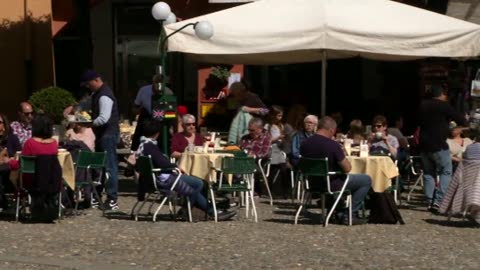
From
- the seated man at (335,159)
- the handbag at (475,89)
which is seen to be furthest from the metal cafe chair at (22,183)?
the handbag at (475,89)

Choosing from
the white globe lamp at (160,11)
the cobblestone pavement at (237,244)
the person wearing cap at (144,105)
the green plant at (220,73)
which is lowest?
the cobblestone pavement at (237,244)

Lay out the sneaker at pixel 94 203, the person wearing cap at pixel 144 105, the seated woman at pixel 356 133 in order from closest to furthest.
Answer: the sneaker at pixel 94 203, the seated woman at pixel 356 133, the person wearing cap at pixel 144 105

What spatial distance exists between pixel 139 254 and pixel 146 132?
3047 mm

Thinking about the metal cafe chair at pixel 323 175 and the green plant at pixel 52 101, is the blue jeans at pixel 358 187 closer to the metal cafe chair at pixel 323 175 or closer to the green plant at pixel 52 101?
the metal cafe chair at pixel 323 175

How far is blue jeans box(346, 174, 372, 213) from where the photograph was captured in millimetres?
13023

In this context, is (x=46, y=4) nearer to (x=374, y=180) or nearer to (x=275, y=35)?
(x=275, y=35)

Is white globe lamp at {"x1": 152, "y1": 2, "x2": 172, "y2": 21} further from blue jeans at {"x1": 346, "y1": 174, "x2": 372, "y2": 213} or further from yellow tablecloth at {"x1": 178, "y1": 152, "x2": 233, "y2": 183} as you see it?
blue jeans at {"x1": 346, "y1": 174, "x2": 372, "y2": 213}

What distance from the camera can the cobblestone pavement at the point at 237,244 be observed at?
1040 centimetres

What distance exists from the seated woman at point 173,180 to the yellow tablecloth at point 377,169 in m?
1.67

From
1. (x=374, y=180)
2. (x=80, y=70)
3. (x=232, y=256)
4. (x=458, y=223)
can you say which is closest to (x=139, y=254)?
(x=232, y=256)

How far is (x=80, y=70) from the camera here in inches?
918

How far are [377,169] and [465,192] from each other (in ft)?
3.59

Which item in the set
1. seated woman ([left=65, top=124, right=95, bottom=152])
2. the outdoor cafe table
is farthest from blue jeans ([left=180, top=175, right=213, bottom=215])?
→ seated woman ([left=65, top=124, right=95, bottom=152])

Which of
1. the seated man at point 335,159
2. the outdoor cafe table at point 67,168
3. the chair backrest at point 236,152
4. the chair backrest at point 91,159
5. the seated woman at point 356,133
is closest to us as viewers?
the seated man at point 335,159
